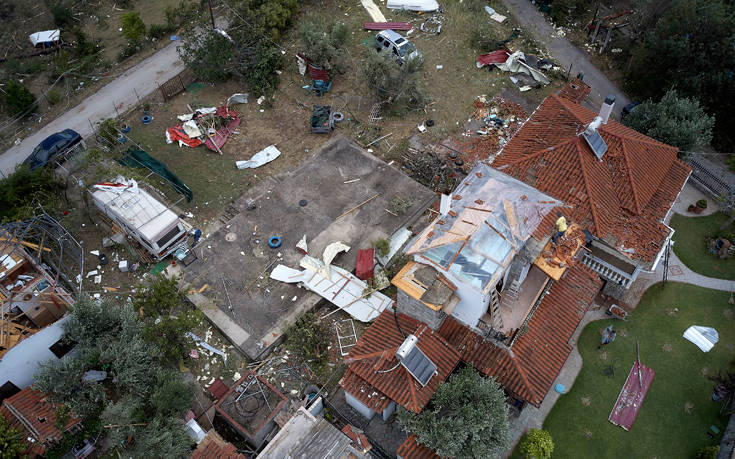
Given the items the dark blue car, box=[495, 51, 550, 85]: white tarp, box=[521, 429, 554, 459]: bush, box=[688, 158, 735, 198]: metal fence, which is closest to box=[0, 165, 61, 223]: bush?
the dark blue car

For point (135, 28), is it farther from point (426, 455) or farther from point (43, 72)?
point (426, 455)

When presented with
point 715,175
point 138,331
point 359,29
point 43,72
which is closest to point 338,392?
point 138,331

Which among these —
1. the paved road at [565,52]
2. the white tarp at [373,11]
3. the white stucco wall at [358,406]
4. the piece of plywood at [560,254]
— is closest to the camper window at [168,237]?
the white stucco wall at [358,406]

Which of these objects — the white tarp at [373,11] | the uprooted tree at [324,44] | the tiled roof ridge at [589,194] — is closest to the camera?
the tiled roof ridge at [589,194]

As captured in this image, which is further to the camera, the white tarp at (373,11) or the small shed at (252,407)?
the white tarp at (373,11)

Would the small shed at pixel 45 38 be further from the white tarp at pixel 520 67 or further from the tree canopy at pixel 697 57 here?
the tree canopy at pixel 697 57

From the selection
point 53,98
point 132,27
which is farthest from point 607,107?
point 53,98
